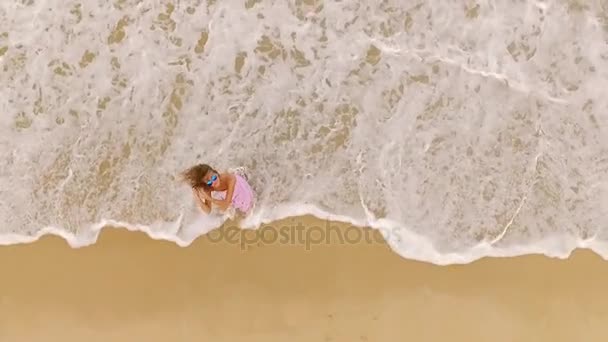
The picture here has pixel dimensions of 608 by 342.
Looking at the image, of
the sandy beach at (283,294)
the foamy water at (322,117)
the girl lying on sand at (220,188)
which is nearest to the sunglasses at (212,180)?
the girl lying on sand at (220,188)

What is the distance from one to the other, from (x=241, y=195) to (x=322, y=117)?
92 centimetres

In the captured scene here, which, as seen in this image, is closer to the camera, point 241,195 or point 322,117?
point 241,195

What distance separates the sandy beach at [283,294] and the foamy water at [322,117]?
0.55 feet

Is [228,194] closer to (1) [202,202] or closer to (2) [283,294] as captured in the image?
(1) [202,202]

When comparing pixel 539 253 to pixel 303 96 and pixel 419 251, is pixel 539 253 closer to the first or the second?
pixel 419 251

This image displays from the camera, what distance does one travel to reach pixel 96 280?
4500mm

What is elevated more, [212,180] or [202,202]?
[212,180]

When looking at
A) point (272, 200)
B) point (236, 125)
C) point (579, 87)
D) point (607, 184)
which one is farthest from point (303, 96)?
point (607, 184)

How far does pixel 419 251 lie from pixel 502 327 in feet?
2.85

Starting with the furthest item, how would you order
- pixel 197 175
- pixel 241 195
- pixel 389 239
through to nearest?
pixel 389 239, pixel 241 195, pixel 197 175

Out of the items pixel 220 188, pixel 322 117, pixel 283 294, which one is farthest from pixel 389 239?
pixel 220 188

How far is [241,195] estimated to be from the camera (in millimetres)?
4273

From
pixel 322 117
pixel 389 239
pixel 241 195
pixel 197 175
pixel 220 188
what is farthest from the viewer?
pixel 322 117

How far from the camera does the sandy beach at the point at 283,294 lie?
4.28 metres
